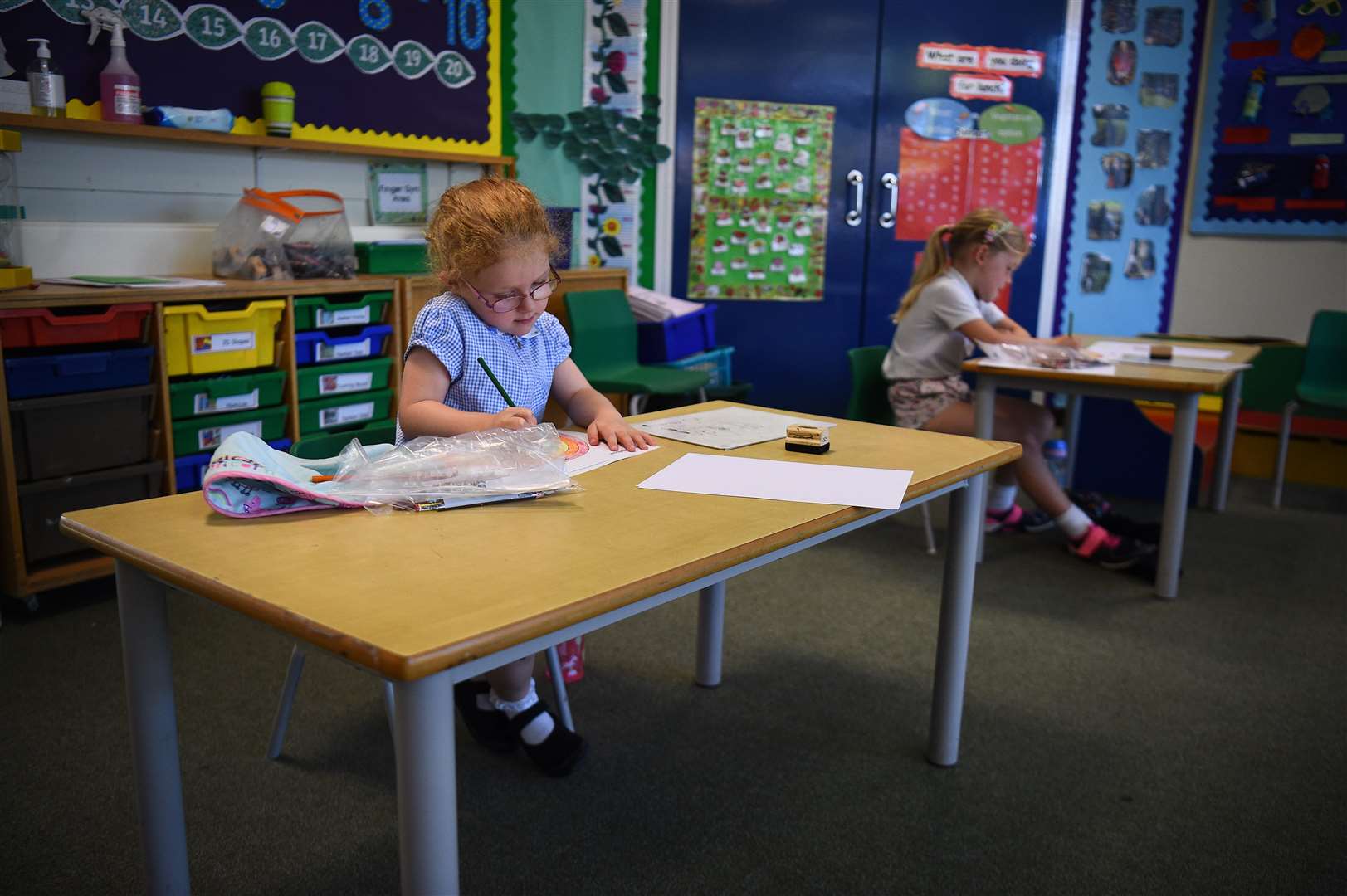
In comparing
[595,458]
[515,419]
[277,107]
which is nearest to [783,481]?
[595,458]

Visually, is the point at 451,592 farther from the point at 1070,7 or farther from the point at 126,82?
the point at 1070,7

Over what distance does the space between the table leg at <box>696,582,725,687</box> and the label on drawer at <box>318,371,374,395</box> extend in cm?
145

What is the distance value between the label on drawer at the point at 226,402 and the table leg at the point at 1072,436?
2.76m

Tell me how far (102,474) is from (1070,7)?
434 cm

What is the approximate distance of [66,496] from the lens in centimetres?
252

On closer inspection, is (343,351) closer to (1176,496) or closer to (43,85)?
(43,85)

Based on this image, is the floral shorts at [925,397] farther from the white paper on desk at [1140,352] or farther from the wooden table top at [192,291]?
the wooden table top at [192,291]

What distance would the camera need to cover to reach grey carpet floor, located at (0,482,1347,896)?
5.10ft

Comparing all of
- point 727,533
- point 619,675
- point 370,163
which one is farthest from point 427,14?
point 727,533

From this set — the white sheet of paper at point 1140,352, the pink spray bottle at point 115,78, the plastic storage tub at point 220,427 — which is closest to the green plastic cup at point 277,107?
the pink spray bottle at point 115,78

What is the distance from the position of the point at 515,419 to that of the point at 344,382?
68.6 inches

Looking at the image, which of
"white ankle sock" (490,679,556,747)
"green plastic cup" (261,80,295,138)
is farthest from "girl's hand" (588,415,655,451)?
"green plastic cup" (261,80,295,138)

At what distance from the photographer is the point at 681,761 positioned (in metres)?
1.87

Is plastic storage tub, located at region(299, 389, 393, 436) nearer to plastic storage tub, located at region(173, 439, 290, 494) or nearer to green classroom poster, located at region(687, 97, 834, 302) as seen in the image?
plastic storage tub, located at region(173, 439, 290, 494)
